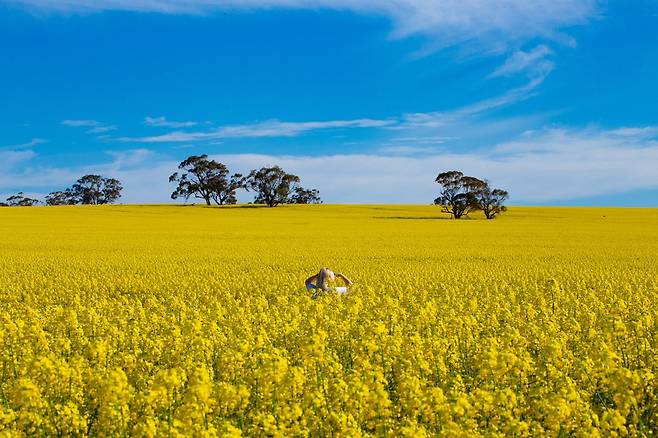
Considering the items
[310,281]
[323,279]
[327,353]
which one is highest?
[323,279]

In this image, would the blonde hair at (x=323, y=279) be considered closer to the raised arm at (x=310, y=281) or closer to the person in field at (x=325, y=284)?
the person in field at (x=325, y=284)

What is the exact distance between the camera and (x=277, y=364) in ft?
21.3

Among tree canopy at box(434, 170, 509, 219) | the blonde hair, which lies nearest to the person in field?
the blonde hair

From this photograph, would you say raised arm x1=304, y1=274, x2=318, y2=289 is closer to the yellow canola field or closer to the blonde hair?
the blonde hair

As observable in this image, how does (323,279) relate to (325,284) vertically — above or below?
above

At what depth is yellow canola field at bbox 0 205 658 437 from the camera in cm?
586

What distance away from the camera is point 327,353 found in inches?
351

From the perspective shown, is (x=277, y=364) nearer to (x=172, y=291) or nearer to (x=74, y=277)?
(x=172, y=291)

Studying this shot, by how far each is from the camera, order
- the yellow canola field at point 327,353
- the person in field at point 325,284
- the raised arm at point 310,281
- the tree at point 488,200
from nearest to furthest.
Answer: the yellow canola field at point 327,353 → the person in field at point 325,284 → the raised arm at point 310,281 → the tree at point 488,200

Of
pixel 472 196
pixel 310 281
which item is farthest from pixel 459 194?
pixel 310 281

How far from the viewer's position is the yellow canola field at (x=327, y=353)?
586cm

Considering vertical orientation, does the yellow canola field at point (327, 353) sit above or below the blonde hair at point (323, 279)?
below

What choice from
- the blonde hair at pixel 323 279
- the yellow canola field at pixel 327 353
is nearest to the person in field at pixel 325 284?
the blonde hair at pixel 323 279

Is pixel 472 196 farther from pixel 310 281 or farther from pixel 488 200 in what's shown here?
pixel 310 281
